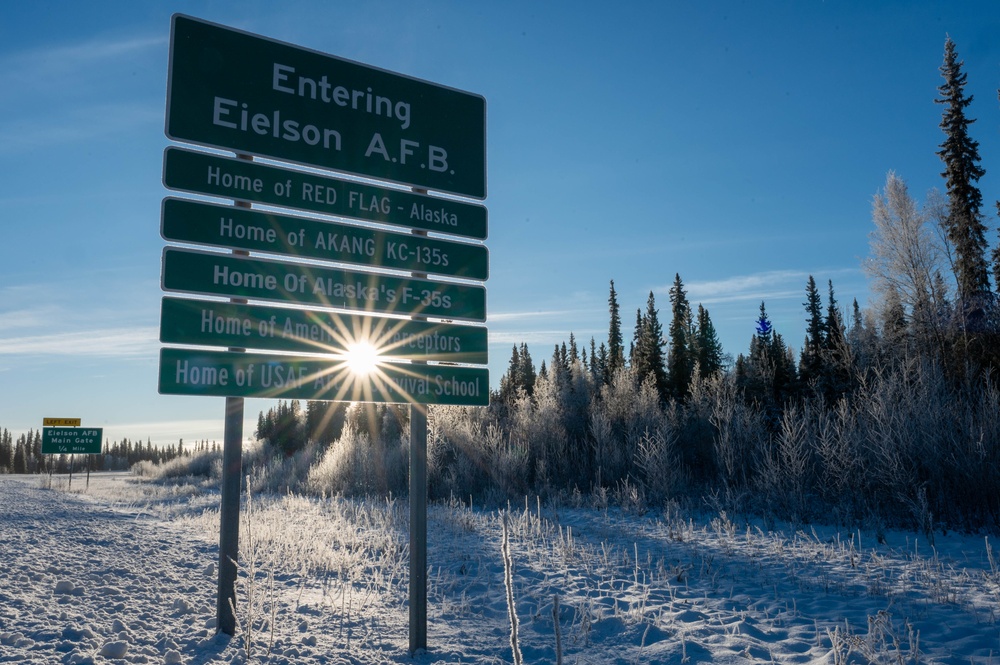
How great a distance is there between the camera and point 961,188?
3152 centimetres

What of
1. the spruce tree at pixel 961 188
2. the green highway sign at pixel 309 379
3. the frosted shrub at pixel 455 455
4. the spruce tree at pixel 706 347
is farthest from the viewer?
the spruce tree at pixel 706 347

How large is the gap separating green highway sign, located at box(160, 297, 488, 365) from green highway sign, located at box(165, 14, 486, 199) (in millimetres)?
1100

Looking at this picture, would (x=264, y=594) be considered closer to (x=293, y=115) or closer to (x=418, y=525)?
(x=418, y=525)

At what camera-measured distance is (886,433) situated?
474 inches

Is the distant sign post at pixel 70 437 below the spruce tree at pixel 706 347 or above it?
below

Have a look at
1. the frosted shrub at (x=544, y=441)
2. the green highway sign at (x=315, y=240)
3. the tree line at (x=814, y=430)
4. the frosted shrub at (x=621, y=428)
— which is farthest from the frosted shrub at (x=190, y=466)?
the green highway sign at (x=315, y=240)

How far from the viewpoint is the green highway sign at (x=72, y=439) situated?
31.5 meters

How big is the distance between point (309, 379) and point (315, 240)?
39.2 inches

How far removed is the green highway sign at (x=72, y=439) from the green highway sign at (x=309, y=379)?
33.0m

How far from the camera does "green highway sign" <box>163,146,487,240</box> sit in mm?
4406

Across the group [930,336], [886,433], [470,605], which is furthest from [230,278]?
[930,336]

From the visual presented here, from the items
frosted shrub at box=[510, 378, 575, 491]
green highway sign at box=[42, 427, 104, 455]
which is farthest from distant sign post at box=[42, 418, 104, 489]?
frosted shrub at box=[510, 378, 575, 491]

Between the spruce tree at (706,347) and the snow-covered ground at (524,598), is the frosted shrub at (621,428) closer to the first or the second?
the snow-covered ground at (524,598)

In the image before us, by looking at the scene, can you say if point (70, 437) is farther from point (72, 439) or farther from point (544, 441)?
point (544, 441)
